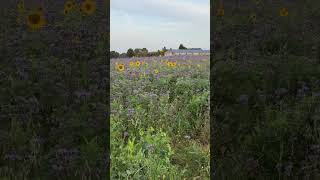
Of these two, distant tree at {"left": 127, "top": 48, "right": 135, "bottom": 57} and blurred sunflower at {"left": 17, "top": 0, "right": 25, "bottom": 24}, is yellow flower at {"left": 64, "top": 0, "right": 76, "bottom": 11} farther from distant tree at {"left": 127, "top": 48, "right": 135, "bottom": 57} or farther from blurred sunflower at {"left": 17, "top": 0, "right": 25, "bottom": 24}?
distant tree at {"left": 127, "top": 48, "right": 135, "bottom": 57}

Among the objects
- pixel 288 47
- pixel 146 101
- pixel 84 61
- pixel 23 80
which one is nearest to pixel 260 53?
pixel 288 47

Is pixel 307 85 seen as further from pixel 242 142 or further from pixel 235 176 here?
pixel 235 176

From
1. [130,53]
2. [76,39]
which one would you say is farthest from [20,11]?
[130,53]

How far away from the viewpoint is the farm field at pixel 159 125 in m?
3.18

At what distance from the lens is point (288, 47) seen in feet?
14.0

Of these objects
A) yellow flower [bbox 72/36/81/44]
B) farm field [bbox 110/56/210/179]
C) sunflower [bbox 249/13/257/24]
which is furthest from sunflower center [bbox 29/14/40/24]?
sunflower [bbox 249/13/257/24]

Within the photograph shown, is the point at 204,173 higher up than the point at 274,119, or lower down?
lower down

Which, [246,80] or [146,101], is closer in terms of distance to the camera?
[246,80]

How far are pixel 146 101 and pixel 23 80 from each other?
0.97 m

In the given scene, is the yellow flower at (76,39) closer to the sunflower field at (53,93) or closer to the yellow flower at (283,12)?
the sunflower field at (53,93)

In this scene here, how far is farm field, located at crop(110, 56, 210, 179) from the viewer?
125 inches

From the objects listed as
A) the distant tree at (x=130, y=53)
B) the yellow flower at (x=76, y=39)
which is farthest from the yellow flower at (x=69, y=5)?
the distant tree at (x=130, y=53)

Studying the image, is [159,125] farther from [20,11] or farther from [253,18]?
[253,18]

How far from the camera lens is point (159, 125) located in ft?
12.9
